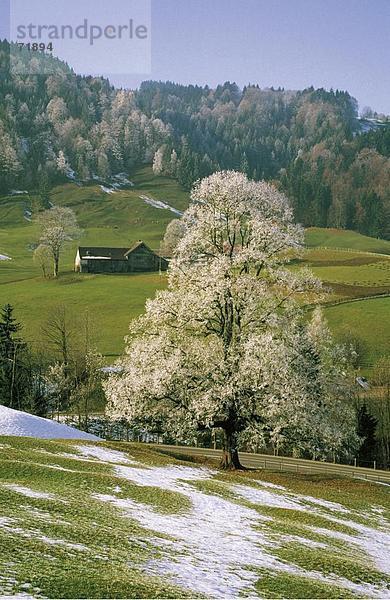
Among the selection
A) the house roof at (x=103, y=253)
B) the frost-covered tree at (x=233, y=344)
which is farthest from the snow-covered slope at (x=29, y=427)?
the house roof at (x=103, y=253)

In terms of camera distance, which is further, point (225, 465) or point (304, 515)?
point (225, 465)

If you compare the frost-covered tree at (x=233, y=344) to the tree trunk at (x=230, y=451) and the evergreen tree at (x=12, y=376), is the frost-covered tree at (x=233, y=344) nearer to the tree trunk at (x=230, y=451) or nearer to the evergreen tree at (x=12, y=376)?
the tree trunk at (x=230, y=451)

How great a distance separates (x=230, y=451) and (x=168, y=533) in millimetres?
23305

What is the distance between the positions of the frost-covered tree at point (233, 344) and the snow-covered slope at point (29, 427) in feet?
31.6

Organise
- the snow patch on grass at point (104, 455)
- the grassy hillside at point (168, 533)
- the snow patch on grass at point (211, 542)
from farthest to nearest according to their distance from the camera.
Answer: the snow patch on grass at point (104, 455)
the snow patch on grass at point (211, 542)
the grassy hillside at point (168, 533)

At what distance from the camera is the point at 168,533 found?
74.1ft

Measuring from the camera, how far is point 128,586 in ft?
49.8

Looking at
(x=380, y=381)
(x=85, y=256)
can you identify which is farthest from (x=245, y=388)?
(x=85, y=256)

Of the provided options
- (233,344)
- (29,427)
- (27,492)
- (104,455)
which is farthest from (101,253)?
(27,492)

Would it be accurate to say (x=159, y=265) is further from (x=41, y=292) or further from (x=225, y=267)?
(x=225, y=267)

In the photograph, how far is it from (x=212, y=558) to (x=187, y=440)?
23.5 metres

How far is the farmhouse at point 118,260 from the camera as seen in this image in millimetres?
187387

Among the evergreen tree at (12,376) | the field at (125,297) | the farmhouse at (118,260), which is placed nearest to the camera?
the evergreen tree at (12,376)

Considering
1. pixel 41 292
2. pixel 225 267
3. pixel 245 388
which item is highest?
pixel 41 292
